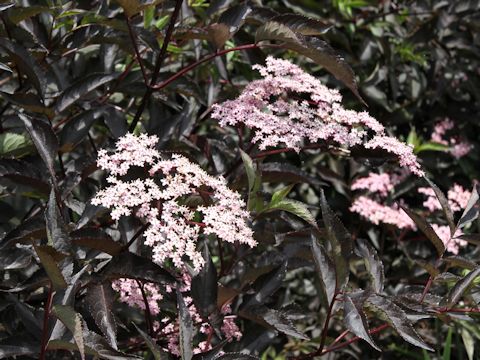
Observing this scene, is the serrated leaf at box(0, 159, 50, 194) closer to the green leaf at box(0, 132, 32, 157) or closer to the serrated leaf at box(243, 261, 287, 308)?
the green leaf at box(0, 132, 32, 157)

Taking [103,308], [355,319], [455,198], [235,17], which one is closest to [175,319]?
[103,308]

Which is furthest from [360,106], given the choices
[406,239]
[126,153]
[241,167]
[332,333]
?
[126,153]

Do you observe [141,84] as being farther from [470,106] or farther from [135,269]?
[470,106]

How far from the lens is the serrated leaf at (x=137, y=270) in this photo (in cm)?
128

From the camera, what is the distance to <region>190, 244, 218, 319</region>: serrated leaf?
138cm

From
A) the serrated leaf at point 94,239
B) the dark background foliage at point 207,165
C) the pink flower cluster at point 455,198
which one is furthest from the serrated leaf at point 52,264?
the pink flower cluster at point 455,198

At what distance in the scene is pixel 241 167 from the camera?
1874 millimetres

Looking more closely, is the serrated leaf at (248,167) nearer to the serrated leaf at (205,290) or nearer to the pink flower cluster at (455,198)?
the serrated leaf at (205,290)

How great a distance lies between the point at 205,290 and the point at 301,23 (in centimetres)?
60

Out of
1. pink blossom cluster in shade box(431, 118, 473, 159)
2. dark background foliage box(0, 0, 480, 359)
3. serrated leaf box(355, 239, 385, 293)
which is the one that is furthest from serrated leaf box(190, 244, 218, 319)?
pink blossom cluster in shade box(431, 118, 473, 159)

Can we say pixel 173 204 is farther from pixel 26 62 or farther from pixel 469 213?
pixel 469 213

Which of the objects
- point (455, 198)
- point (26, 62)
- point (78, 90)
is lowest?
point (455, 198)

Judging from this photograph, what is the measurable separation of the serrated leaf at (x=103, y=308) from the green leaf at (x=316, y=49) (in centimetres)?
60

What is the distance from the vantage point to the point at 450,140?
11.1ft
